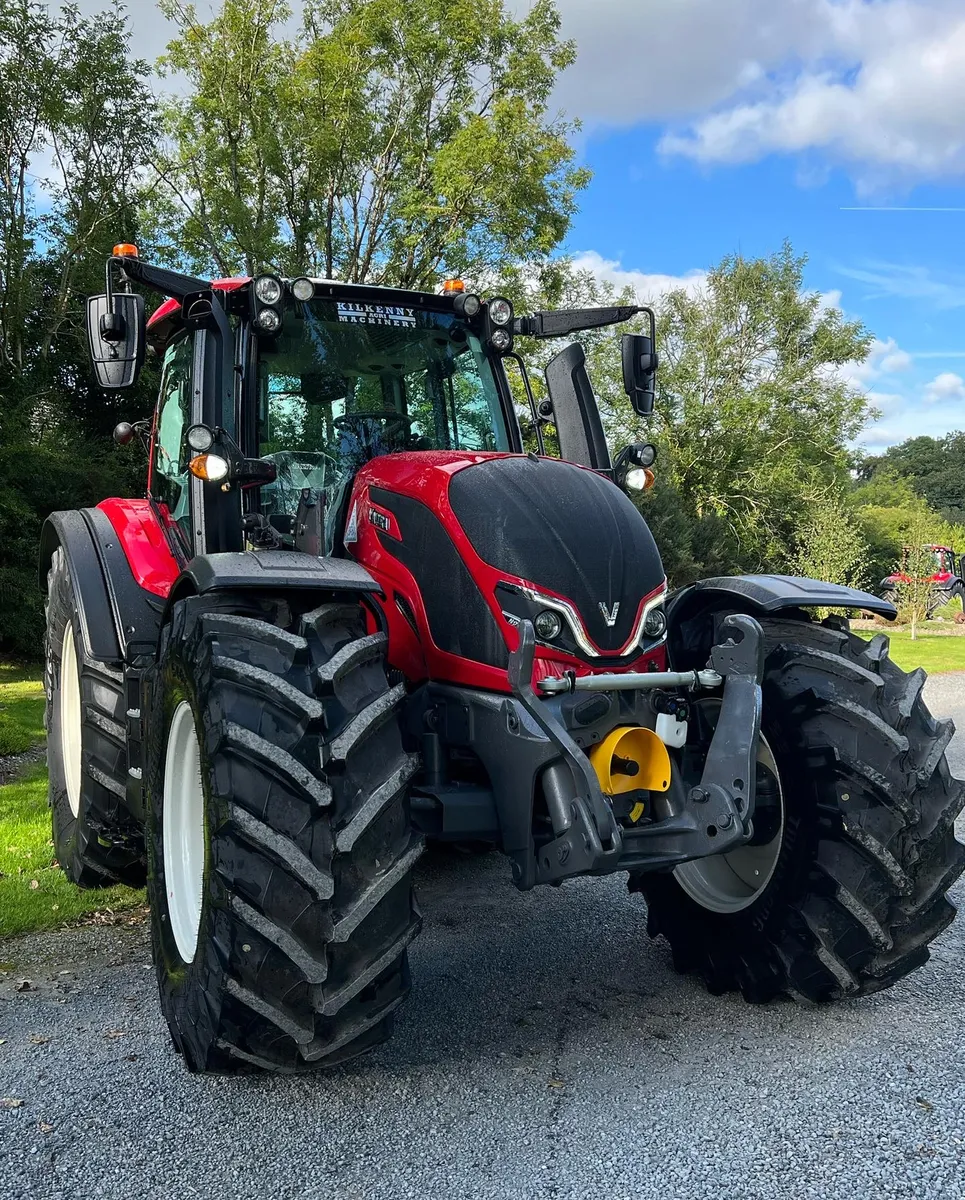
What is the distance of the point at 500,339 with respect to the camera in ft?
13.7

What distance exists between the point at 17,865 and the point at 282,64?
18.9 metres

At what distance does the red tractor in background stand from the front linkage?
23.2 metres

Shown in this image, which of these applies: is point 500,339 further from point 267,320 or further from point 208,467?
point 208,467

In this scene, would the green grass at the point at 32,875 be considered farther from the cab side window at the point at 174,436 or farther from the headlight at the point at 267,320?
the headlight at the point at 267,320

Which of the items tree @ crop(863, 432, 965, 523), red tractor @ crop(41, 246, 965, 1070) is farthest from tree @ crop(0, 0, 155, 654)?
tree @ crop(863, 432, 965, 523)

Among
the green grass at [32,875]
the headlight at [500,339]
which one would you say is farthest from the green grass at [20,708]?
the headlight at [500,339]

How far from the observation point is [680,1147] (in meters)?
2.52

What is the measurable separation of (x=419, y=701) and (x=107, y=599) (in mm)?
1599

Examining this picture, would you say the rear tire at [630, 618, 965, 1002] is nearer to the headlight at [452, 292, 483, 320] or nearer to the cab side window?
the headlight at [452, 292, 483, 320]

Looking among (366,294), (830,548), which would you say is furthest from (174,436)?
(830,548)

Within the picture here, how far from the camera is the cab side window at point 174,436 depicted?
4.24 m

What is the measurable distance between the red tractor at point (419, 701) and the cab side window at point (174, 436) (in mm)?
55

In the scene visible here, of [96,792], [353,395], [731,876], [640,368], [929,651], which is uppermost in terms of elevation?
[640,368]

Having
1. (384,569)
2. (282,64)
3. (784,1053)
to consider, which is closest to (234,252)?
(282,64)
